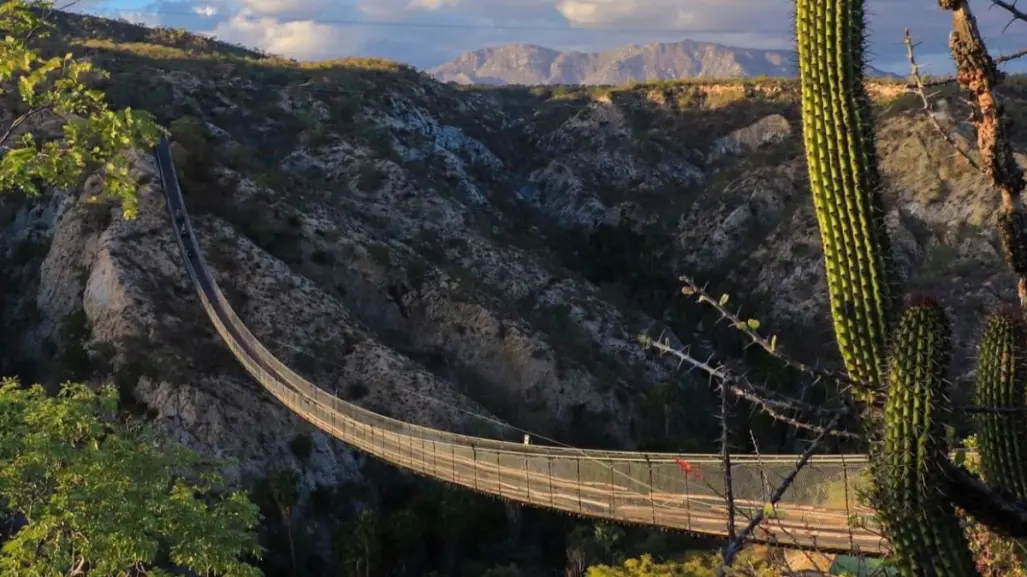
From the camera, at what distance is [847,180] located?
4348mm

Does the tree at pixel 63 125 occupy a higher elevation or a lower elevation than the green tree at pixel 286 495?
higher

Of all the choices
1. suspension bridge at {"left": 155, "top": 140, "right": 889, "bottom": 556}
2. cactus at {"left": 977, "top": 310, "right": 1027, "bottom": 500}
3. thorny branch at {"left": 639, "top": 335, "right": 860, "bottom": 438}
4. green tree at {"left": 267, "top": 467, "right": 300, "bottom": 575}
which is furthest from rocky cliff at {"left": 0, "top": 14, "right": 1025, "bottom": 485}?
thorny branch at {"left": 639, "top": 335, "right": 860, "bottom": 438}

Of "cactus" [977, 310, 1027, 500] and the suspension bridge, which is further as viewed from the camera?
the suspension bridge

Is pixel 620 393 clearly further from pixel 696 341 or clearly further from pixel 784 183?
pixel 784 183

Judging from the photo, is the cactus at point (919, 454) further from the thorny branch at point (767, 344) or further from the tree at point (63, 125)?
the tree at point (63, 125)

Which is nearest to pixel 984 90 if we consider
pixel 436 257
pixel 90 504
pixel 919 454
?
pixel 919 454

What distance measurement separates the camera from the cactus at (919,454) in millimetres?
3904

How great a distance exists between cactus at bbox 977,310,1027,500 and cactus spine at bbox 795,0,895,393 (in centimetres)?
179

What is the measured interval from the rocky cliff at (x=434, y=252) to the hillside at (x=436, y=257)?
7.1 inches

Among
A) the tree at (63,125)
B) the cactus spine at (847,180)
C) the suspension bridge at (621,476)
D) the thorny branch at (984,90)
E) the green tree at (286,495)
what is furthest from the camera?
the green tree at (286,495)

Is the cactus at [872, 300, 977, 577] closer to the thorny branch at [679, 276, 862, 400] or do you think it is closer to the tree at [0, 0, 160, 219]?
the thorny branch at [679, 276, 862, 400]

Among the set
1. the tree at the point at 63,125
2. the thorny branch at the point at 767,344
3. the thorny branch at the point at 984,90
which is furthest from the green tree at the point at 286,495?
the thorny branch at the point at 984,90

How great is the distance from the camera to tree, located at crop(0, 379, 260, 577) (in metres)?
8.39

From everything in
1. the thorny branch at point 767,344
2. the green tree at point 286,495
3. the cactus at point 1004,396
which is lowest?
the green tree at point 286,495
